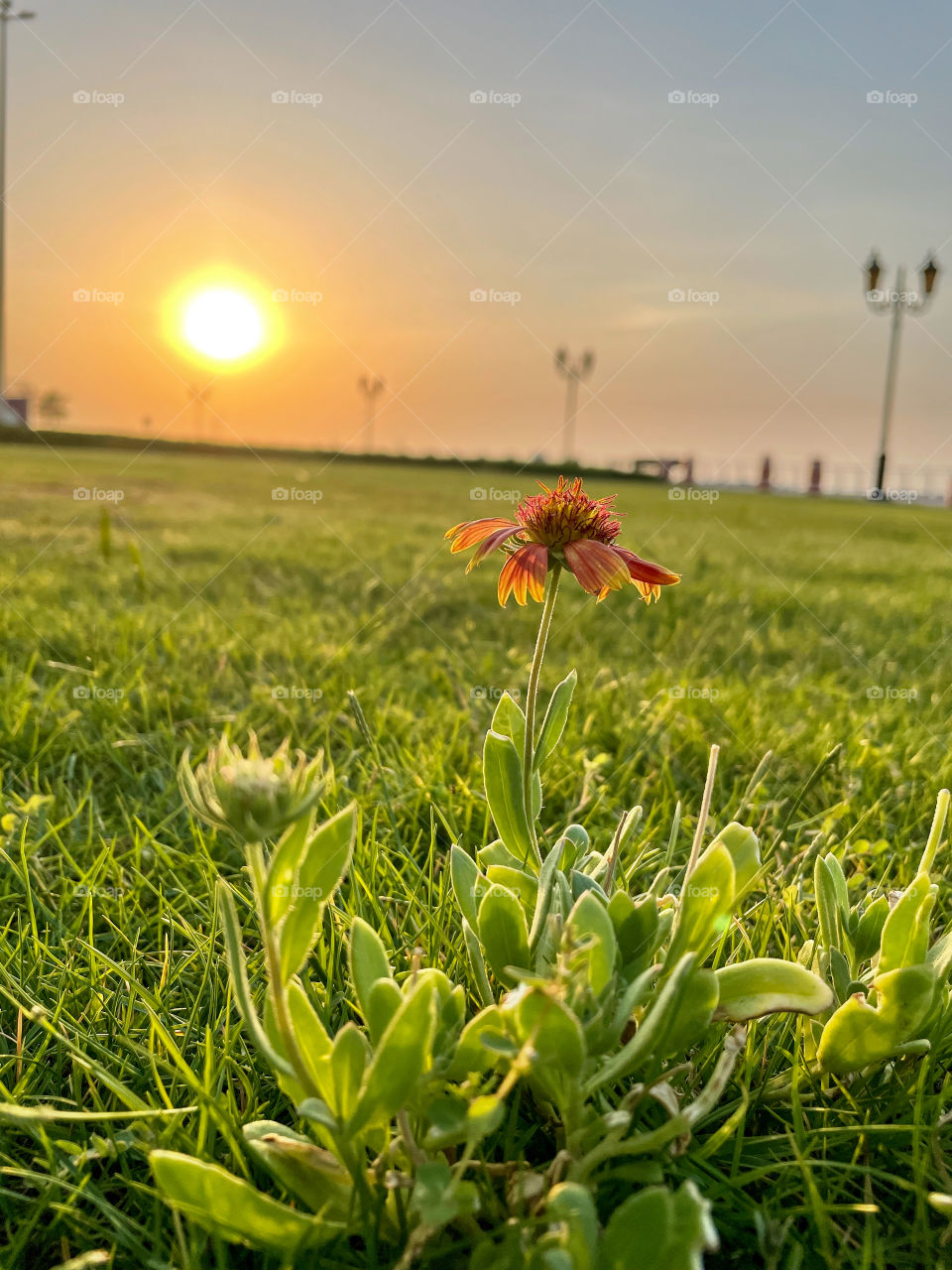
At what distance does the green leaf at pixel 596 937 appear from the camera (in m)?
1.13

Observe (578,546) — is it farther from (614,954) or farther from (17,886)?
(17,886)

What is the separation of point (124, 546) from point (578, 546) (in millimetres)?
6070

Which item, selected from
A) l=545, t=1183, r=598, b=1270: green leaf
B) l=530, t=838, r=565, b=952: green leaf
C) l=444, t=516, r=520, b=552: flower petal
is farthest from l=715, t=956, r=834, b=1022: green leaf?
l=444, t=516, r=520, b=552: flower petal

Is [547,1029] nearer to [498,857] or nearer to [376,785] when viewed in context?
[498,857]

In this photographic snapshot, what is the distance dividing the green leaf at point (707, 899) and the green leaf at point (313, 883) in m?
0.45

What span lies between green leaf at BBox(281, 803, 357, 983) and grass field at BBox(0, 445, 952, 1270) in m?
0.27

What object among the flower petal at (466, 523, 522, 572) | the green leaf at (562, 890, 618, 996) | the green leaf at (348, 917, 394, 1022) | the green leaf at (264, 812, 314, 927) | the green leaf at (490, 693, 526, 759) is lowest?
the green leaf at (348, 917, 394, 1022)

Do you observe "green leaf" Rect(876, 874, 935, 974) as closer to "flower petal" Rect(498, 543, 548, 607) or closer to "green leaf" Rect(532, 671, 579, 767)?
"green leaf" Rect(532, 671, 579, 767)

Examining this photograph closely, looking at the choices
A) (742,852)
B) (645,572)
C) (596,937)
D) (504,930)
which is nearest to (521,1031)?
(596,937)

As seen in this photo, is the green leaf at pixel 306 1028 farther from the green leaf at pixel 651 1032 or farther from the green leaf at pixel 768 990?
the green leaf at pixel 768 990

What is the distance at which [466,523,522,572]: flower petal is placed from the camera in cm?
A: 140

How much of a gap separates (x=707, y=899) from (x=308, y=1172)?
23.1 inches

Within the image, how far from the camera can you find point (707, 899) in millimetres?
1209

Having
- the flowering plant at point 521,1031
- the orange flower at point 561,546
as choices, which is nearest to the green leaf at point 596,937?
the flowering plant at point 521,1031
